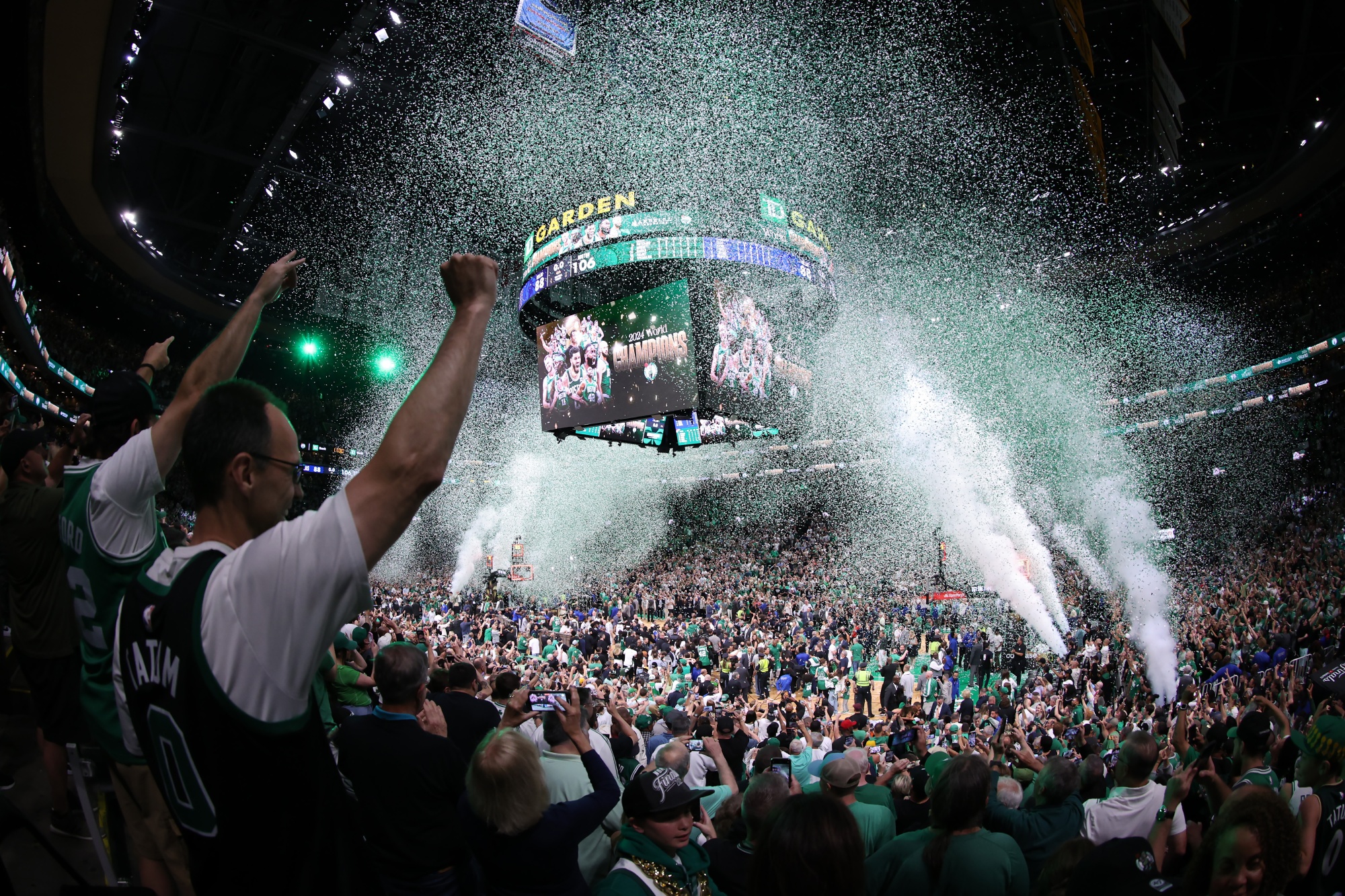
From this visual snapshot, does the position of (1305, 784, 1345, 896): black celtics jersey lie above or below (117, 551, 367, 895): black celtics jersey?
below

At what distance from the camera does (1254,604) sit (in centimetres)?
1880

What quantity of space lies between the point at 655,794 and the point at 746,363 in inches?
632

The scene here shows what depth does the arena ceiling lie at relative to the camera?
42.3 feet

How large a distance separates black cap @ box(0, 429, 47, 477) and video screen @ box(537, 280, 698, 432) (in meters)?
13.5

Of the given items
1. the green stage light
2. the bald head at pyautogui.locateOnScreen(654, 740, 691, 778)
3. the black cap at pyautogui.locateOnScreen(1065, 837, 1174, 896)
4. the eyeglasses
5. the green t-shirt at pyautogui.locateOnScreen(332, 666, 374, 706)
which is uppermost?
the green stage light

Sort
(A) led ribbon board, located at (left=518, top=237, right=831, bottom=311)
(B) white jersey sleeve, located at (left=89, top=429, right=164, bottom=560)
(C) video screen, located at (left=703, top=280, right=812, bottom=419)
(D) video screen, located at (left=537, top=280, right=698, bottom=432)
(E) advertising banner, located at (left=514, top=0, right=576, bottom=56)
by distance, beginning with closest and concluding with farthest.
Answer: (B) white jersey sleeve, located at (left=89, top=429, right=164, bottom=560) < (E) advertising banner, located at (left=514, top=0, right=576, bottom=56) < (D) video screen, located at (left=537, top=280, right=698, bottom=432) < (A) led ribbon board, located at (left=518, top=237, right=831, bottom=311) < (C) video screen, located at (left=703, top=280, right=812, bottom=419)

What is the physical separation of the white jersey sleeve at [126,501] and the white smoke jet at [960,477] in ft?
76.7

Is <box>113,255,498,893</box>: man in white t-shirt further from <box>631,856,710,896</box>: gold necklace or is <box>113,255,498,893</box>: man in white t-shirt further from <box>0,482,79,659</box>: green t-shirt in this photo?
<box>0,482,79,659</box>: green t-shirt

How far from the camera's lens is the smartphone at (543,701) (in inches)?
121

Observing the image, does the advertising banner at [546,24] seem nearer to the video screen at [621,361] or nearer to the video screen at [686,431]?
the video screen at [621,361]

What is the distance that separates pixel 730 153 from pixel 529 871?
62.8 ft

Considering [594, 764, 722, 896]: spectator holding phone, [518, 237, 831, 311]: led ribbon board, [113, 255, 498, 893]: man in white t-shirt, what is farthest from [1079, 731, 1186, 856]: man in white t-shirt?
[518, 237, 831, 311]: led ribbon board

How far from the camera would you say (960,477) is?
3406 cm

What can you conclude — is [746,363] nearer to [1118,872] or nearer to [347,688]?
[347,688]
